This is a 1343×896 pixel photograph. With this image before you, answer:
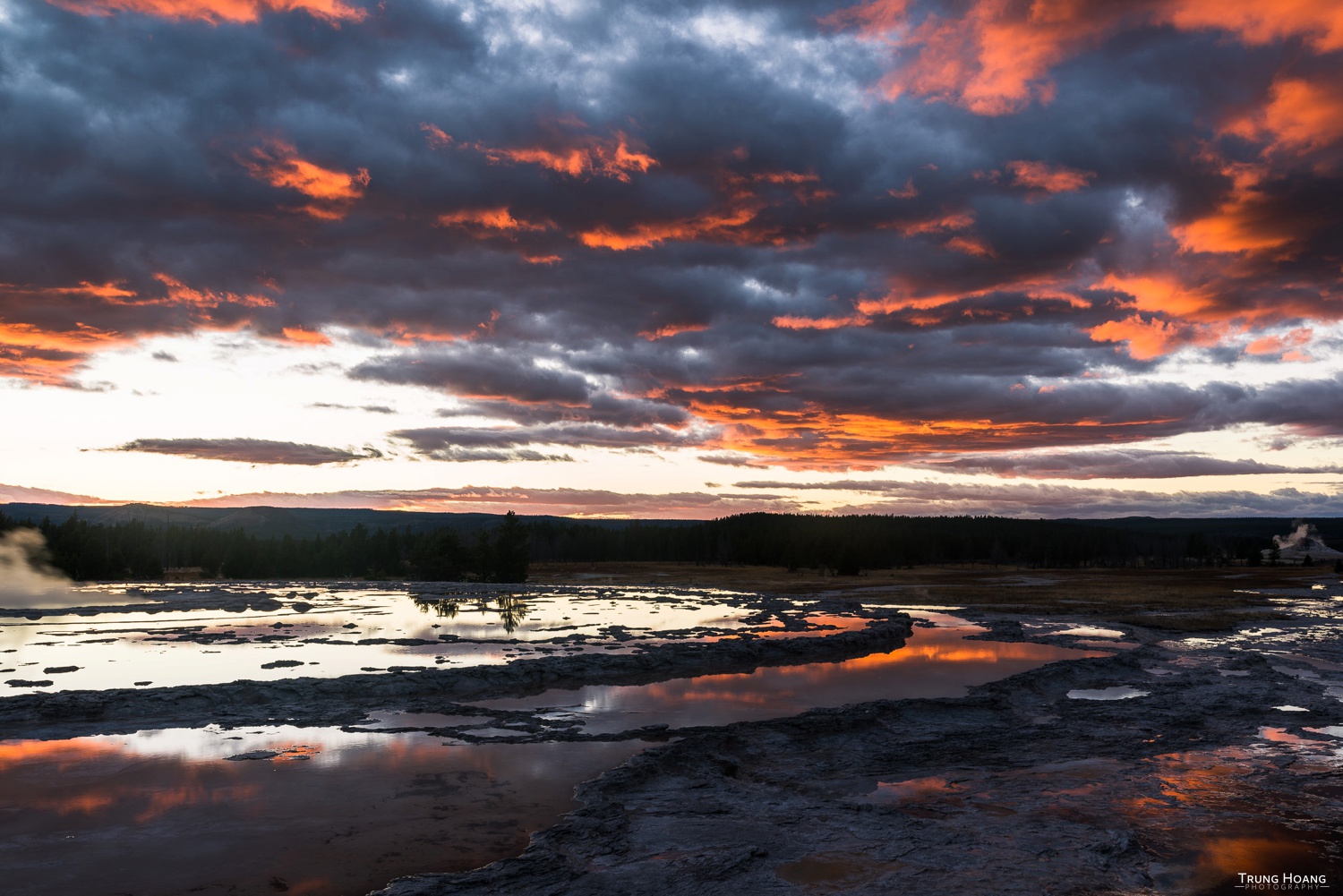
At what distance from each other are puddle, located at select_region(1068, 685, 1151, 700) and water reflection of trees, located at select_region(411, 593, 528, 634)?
79.3ft

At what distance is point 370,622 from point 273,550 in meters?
73.5

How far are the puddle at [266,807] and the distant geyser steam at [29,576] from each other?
1729 inches

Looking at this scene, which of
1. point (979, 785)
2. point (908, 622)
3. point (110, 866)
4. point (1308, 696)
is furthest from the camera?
point (908, 622)

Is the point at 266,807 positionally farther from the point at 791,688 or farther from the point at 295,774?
the point at 791,688

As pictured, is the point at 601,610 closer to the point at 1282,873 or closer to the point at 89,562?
the point at 1282,873

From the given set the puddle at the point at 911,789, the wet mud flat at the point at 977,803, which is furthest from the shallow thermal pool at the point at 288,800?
the puddle at the point at 911,789

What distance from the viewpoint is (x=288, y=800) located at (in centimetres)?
1326

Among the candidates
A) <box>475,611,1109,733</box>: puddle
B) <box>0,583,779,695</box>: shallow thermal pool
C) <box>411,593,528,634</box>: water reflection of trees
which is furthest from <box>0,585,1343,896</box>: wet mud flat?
<box>411,593,528,634</box>: water reflection of trees

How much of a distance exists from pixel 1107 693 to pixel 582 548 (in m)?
142

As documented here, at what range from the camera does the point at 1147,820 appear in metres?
12.2

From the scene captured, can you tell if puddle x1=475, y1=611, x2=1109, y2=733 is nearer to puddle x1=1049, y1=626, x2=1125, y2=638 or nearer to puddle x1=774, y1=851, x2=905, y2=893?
puddle x1=1049, y1=626, x2=1125, y2=638

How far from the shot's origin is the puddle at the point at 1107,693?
22.8 metres

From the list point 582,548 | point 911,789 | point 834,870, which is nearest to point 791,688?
point 911,789

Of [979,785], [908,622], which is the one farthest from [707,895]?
[908,622]
